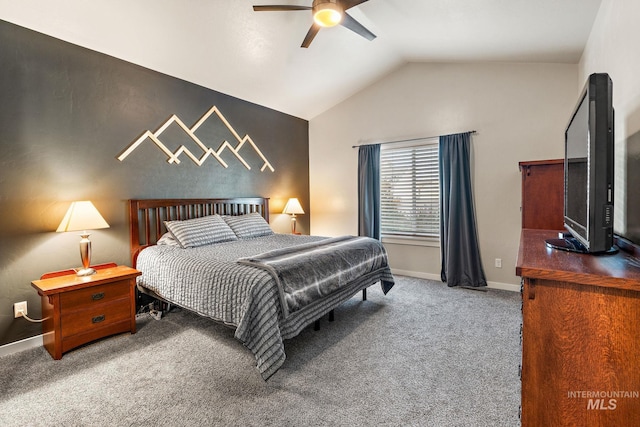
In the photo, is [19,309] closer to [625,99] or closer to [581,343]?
[581,343]

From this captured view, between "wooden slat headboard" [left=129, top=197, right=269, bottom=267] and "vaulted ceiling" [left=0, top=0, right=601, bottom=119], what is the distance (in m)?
1.47

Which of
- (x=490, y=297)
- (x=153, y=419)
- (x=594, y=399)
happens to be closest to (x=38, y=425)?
(x=153, y=419)

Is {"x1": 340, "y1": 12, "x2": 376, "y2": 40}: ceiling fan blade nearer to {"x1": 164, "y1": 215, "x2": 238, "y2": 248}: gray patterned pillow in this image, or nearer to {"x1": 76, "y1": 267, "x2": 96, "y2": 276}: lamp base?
{"x1": 164, "y1": 215, "x2": 238, "y2": 248}: gray patterned pillow

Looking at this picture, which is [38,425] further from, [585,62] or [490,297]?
[585,62]

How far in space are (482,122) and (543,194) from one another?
1.89m

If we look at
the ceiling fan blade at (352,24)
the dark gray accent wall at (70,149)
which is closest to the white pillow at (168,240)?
the dark gray accent wall at (70,149)

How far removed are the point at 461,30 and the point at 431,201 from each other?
2.15 m

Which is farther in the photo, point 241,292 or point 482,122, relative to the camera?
point 482,122

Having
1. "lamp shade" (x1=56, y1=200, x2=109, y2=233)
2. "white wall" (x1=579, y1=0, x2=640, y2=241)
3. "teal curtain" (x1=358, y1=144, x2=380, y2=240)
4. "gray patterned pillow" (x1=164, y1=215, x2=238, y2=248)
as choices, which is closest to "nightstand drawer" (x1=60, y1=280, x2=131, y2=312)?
"lamp shade" (x1=56, y1=200, x2=109, y2=233)

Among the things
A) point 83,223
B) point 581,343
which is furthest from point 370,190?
point 581,343

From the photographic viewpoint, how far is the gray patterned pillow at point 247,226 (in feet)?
12.5

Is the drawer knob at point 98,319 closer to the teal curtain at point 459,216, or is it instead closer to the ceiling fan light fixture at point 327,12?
the ceiling fan light fixture at point 327,12

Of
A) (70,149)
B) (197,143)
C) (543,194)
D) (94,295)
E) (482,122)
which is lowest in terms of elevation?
(94,295)

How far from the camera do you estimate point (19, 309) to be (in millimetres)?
2510
